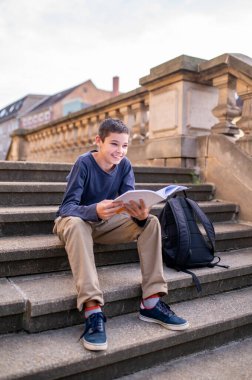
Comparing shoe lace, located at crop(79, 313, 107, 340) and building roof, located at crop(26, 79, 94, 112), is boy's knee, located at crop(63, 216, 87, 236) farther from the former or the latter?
building roof, located at crop(26, 79, 94, 112)

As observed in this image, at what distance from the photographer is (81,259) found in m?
2.13

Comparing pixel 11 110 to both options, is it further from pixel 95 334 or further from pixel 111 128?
pixel 95 334

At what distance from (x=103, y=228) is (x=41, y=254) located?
46 centimetres

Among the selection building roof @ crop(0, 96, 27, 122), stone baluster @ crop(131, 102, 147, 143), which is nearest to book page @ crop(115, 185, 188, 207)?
stone baluster @ crop(131, 102, 147, 143)

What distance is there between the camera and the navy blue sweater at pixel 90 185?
232 centimetres

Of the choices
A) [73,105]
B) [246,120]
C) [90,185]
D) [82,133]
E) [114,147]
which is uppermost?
[73,105]

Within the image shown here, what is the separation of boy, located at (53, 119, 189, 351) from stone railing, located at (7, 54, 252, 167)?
205 cm

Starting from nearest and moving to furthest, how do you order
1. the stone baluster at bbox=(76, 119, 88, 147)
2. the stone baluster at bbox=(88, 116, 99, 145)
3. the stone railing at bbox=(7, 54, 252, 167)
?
the stone railing at bbox=(7, 54, 252, 167) < the stone baluster at bbox=(88, 116, 99, 145) < the stone baluster at bbox=(76, 119, 88, 147)

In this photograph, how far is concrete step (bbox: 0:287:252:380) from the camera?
177 centimetres

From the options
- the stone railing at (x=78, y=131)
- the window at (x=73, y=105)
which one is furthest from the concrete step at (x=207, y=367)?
the window at (x=73, y=105)

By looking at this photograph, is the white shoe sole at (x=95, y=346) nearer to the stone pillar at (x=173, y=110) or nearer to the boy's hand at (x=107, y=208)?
the boy's hand at (x=107, y=208)

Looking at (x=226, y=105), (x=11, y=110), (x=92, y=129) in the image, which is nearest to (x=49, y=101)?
(x=11, y=110)

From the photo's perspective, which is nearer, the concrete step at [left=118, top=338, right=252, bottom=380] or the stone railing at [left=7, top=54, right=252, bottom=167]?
the concrete step at [left=118, top=338, right=252, bottom=380]

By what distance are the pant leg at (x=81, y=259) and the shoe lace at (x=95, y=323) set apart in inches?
3.0
